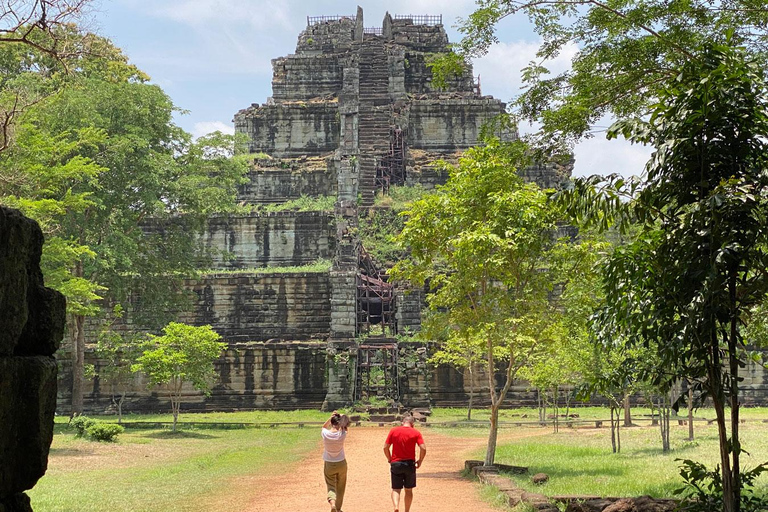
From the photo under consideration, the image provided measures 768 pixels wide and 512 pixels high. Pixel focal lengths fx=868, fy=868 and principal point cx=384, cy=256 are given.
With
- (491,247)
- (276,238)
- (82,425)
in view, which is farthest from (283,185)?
(491,247)

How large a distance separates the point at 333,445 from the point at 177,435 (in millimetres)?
14113

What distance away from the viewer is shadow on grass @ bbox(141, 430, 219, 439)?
22.2 m

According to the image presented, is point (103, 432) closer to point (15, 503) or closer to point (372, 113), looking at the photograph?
point (15, 503)

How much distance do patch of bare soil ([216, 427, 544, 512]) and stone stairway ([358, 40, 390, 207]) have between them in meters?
21.1

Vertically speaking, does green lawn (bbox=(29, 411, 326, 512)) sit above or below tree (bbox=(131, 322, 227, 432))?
below

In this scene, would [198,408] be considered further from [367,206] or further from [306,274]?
[367,206]

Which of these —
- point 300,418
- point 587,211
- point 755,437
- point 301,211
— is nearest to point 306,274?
point 301,211

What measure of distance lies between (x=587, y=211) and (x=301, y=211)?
27900mm

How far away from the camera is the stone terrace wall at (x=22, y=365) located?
4.05 metres

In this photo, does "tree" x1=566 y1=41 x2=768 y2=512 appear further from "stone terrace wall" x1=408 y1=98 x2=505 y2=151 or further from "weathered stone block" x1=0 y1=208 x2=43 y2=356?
"stone terrace wall" x1=408 y1=98 x2=505 y2=151

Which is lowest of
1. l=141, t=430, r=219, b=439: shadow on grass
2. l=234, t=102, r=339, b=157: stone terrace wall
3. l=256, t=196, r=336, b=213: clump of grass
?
l=141, t=430, r=219, b=439: shadow on grass

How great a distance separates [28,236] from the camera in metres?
4.22

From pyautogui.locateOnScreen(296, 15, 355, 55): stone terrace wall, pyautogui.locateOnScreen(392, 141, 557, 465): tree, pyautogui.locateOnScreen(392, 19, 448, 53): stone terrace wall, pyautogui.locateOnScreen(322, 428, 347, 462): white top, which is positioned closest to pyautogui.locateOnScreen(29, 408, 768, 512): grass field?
pyautogui.locateOnScreen(392, 141, 557, 465): tree

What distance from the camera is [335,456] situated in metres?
9.52
